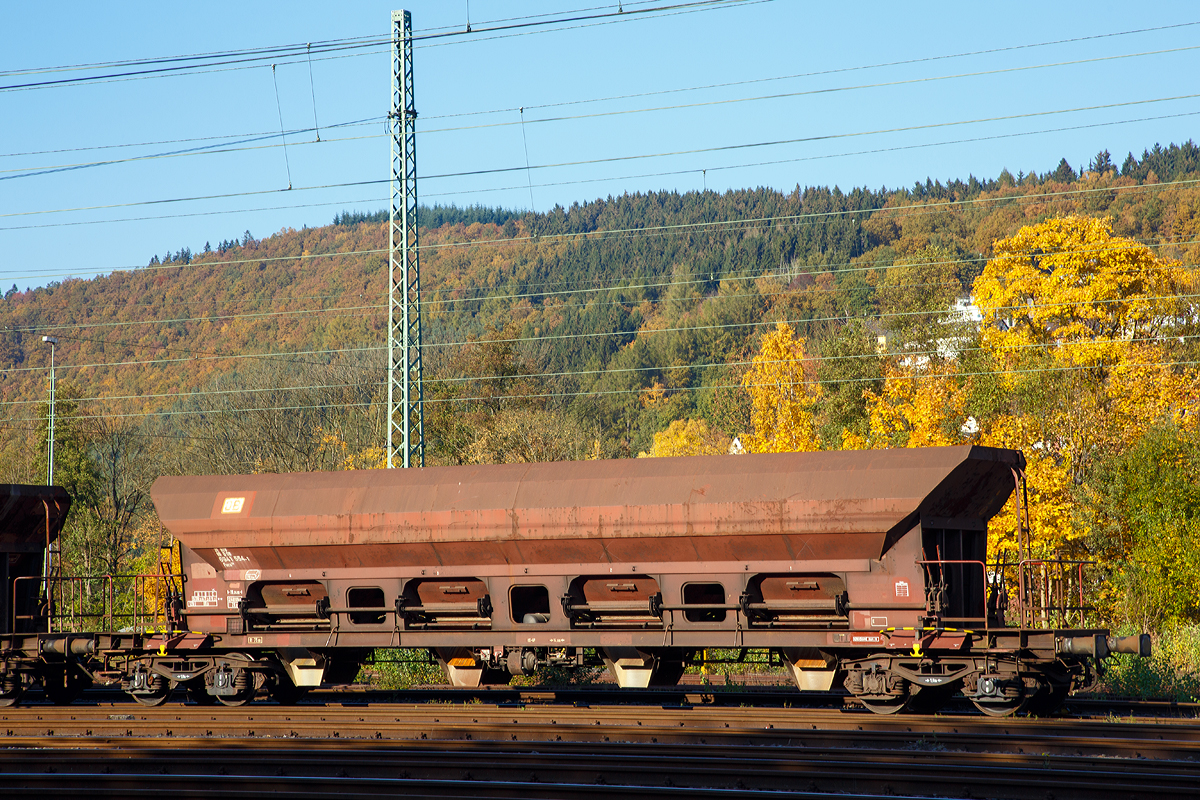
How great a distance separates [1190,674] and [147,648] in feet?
54.1

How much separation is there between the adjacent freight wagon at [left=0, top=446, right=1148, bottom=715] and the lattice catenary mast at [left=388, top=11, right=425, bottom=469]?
25.0 ft

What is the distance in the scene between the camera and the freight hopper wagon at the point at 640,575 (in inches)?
523

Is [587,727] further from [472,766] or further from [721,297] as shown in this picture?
[721,297]

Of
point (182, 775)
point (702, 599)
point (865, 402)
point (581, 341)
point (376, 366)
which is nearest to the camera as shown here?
point (182, 775)

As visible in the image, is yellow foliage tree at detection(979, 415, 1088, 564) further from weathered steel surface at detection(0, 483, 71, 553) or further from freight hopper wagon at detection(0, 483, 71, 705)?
freight hopper wagon at detection(0, 483, 71, 705)

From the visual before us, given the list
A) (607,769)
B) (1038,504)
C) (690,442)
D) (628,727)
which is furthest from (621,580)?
(690,442)

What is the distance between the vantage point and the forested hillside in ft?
Answer: 124

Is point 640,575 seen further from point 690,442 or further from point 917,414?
point 690,442

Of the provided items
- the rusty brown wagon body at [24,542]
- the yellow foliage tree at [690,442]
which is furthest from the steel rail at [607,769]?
the yellow foliage tree at [690,442]

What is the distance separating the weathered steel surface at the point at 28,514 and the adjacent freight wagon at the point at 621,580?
8.07 feet

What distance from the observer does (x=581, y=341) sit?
114562 mm

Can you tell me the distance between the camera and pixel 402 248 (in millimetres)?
25078

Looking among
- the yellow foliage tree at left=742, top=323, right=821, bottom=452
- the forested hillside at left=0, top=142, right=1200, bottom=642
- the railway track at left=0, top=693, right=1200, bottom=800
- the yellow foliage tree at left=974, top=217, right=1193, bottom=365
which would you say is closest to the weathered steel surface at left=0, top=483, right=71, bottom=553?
the railway track at left=0, top=693, right=1200, bottom=800

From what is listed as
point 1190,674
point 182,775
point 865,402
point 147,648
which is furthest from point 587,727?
point 865,402
